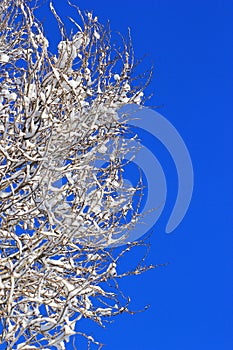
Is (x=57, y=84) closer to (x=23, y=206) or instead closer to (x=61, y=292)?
(x=23, y=206)

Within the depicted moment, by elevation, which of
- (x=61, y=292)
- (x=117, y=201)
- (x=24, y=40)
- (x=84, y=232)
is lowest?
(x=61, y=292)

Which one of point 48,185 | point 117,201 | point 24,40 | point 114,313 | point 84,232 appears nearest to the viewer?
point 48,185

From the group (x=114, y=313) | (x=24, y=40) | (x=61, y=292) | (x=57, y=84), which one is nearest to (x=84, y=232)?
(x=61, y=292)

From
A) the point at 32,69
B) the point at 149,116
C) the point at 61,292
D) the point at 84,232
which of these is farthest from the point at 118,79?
the point at 61,292

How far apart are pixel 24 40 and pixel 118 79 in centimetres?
288

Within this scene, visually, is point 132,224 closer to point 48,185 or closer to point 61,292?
point 61,292

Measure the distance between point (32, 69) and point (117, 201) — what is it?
8.26 feet

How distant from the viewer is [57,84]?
7766 mm

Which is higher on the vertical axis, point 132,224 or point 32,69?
point 32,69

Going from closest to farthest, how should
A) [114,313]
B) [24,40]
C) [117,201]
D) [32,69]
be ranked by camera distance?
[32,69]
[114,313]
[117,201]
[24,40]

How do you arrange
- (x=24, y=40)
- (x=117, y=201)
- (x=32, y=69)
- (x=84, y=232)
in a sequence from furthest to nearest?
(x=24, y=40), (x=117, y=201), (x=84, y=232), (x=32, y=69)

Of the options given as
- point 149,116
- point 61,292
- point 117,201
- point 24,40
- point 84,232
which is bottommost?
point 61,292

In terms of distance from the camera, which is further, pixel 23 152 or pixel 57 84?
pixel 57 84

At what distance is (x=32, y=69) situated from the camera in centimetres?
745
